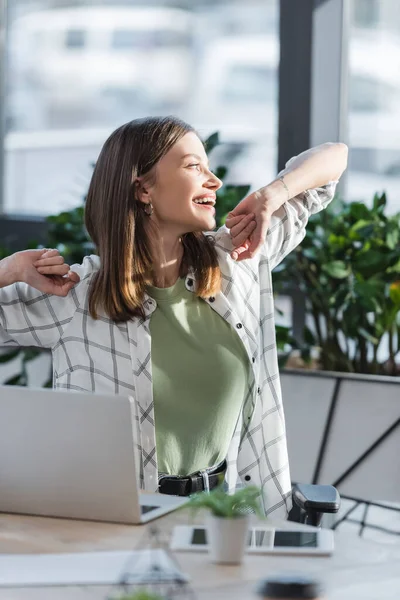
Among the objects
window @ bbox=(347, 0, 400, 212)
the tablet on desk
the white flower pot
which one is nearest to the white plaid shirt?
the tablet on desk

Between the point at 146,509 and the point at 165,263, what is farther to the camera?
the point at 165,263

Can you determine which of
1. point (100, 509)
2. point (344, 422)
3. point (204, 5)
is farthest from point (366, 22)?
point (100, 509)

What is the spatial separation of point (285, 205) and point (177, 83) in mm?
1614

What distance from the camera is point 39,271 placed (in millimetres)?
2100

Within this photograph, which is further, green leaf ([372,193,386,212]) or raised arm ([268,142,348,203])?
green leaf ([372,193,386,212])

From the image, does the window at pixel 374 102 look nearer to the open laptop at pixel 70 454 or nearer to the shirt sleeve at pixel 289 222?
the shirt sleeve at pixel 289 222

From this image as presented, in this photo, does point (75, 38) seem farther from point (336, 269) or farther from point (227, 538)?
point (227, 538)

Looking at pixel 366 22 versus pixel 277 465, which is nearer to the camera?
pixel 277 465

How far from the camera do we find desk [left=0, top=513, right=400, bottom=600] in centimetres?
135

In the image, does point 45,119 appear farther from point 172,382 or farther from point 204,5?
point 172,382

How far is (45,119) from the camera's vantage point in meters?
4.06

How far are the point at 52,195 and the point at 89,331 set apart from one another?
6.68 feet

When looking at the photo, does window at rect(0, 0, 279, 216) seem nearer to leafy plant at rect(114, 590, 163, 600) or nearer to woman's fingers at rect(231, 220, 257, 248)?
woman's fingers at rect(231, 220, 257, 248)

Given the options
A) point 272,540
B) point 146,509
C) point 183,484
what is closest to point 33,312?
point 183,484
